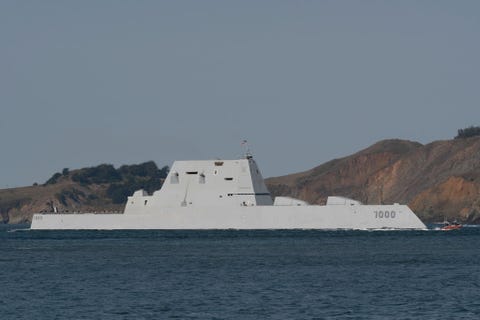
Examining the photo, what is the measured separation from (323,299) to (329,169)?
14591 centimetres

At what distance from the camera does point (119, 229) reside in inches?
3976

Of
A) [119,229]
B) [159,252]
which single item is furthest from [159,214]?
[159,252]

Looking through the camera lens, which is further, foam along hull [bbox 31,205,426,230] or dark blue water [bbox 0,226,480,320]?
foam along hull [bbox 31,205,426,230]

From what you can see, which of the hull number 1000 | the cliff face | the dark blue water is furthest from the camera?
the cliff face

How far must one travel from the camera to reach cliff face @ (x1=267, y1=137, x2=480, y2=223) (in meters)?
133

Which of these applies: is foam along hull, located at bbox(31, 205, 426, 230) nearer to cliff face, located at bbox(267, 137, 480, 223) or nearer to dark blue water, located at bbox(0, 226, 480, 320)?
dark blue water, located at bbox(0, 226, 480, 320)

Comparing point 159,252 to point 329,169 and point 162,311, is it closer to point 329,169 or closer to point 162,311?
point 162,311

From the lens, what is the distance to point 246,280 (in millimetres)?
45531

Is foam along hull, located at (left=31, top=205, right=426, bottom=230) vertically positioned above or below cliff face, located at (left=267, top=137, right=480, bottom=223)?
below

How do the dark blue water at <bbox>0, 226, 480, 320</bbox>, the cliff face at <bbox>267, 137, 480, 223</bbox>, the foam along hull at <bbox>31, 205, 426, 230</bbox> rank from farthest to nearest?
the cliff face at <bbox>267, 137, 480, 223</bbox> → the foam along hull at <bbox>31, 205, 426, 230</bbox> → the dark blue water at <bbox>0, 226, 480, 320</bbox>

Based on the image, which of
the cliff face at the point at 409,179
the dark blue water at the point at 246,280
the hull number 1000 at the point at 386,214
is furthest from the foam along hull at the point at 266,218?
the cliff face at the point at 409,179

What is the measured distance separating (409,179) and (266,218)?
65.8m

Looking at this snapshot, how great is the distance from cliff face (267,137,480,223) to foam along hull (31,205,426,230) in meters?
33.3

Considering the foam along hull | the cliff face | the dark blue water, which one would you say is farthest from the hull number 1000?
the cliff face
